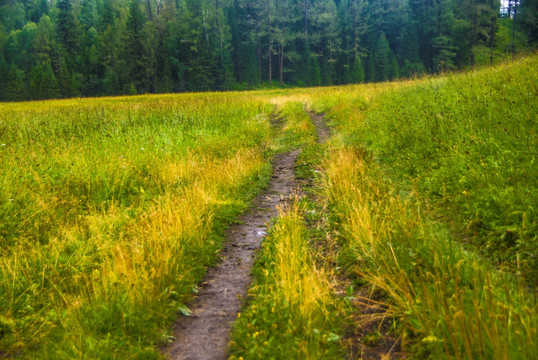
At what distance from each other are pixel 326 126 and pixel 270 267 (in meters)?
12.0

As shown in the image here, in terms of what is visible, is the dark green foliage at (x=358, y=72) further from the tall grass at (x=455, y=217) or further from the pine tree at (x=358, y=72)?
the tall grass at (x=455, y=217)

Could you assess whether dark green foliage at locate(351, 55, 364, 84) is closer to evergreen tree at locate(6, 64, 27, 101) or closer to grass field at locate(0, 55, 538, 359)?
grass field at locate(0, 55, 538, 359)

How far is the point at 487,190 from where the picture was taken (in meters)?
4.90

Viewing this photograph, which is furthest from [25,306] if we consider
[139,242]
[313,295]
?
[313,295]

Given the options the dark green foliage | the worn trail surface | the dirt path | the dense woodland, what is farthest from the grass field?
the dark green foliage

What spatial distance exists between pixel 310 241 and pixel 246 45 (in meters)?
69.8

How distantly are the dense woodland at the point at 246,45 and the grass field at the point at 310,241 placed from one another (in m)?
54.4

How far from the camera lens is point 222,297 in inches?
162

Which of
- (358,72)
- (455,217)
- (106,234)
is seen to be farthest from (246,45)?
(455,217)

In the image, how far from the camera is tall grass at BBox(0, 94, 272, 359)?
3.48 meters

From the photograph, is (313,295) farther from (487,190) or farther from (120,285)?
(487,190)

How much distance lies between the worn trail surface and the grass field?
0.15 m

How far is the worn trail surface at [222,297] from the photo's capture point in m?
3.32

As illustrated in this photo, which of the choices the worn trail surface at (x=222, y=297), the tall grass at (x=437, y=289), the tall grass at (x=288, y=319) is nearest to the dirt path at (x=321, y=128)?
the worn trail surface at (x=222, y=297)
